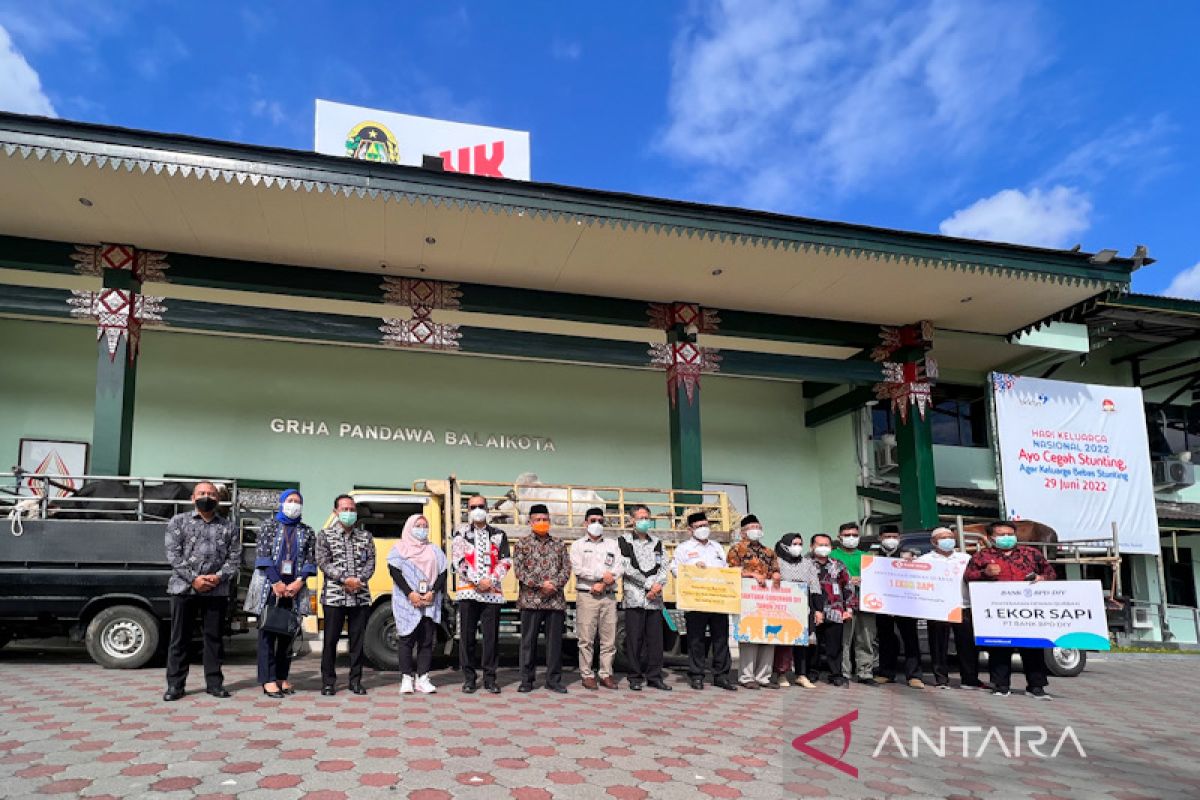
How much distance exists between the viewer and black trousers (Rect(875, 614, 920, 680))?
345 inches

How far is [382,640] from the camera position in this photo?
8398mm

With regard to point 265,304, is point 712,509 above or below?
below

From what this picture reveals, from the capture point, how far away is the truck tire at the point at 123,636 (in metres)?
7.92

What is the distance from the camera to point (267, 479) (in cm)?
1383

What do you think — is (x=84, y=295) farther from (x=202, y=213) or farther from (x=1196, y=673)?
(x=1196, y=673)

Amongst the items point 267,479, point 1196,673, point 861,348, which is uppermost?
point 861,348

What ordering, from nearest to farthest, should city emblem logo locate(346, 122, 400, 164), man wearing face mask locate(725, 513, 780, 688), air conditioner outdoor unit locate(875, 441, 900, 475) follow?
man wearing face mask locate(725, 513, 780, 688)
air conditioner outdoor unit locate(875, 441, 900, 475)
city emblem logo locate(346, 122, 400, 164)

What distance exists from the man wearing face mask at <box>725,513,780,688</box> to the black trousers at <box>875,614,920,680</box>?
1.39 metres

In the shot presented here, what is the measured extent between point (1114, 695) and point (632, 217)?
24.4ft

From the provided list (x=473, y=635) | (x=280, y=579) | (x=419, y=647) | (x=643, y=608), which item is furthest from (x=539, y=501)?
(x=280, y=579)

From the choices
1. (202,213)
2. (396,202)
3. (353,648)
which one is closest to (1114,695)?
(353,648)

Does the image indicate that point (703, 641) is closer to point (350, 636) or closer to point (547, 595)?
point (547, 595)

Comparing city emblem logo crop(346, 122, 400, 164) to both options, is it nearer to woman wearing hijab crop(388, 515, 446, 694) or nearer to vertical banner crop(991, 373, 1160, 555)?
woman wearing hijab crop(388, 515, 446, 694)

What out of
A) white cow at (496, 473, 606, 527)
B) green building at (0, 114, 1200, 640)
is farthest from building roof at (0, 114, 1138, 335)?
white cow at (496, 473, 606, 527)
